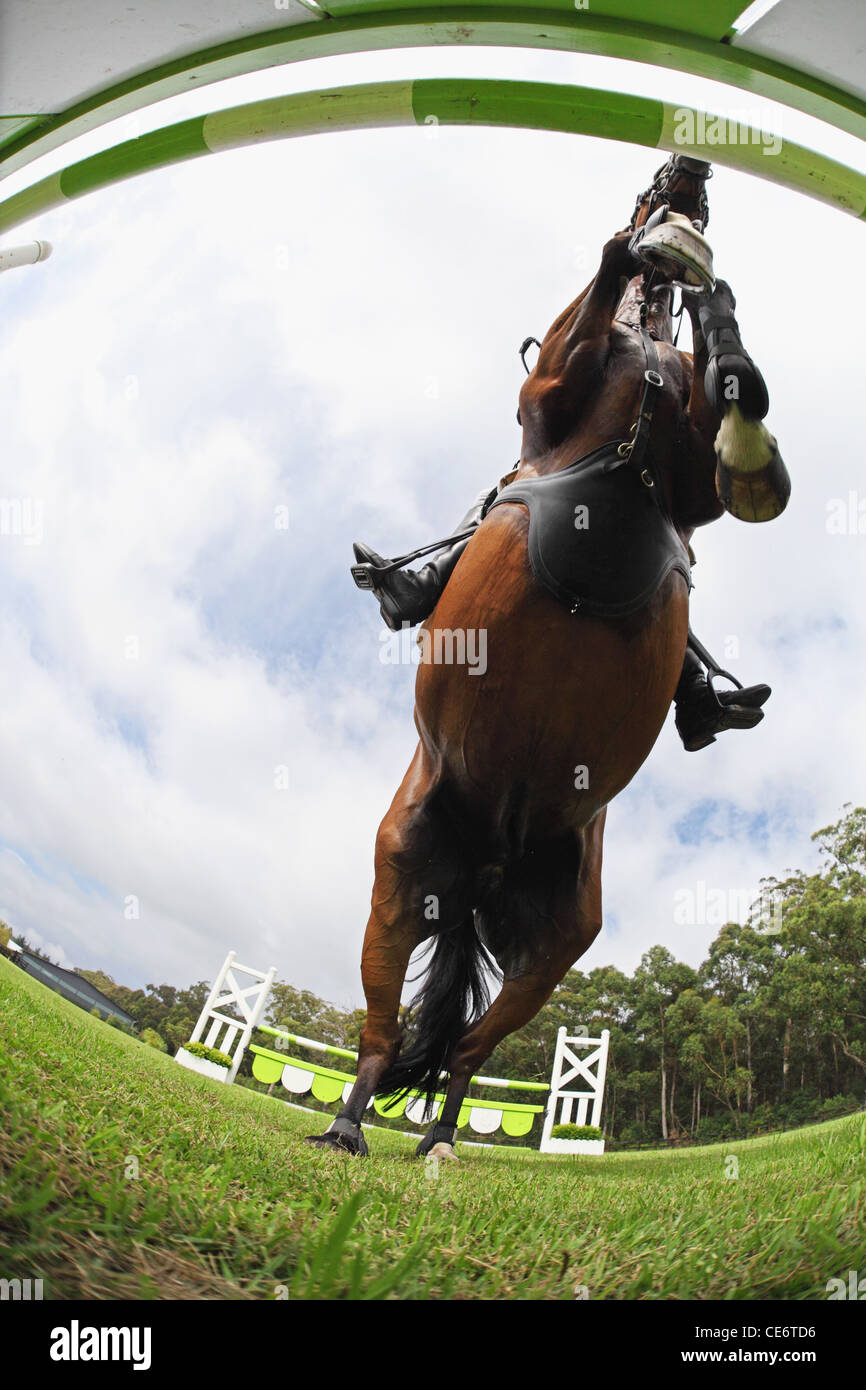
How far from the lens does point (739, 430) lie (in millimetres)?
1512

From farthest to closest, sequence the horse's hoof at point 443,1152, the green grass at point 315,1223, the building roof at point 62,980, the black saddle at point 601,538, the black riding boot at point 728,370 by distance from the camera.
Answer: the building roof at point 62,980, the horse's hoof at point 443,1152, the black saddle at point 601,538, the black riding boot at point 728,370, the green grass at point 315,1223

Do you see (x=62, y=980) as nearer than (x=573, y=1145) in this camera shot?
Yes

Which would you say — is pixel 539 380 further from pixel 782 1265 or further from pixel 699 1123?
pixel 699 1123

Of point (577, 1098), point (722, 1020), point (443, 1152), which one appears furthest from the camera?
point (722, 1020)

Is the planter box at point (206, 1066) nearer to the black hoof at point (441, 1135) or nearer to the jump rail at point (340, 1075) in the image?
the jump rail at point (340, 1075)

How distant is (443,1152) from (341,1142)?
1.69 ft

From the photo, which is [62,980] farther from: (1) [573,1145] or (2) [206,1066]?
(1) [573,1145]

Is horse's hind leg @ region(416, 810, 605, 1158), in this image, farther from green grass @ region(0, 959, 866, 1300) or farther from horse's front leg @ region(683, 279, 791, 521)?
horse's front leg @ region(683, 279, 791, 521)

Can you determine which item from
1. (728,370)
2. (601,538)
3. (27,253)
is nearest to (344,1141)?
(601,538)

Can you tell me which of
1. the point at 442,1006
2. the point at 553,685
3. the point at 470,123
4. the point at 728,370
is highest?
the point at 470,123

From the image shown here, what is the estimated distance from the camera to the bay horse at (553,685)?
1.81 metres

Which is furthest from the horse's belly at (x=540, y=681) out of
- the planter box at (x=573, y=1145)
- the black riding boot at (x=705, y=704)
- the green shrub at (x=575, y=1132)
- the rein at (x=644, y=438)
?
the green shrub at (x=575, y=1132)

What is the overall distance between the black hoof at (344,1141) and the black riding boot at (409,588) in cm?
142
